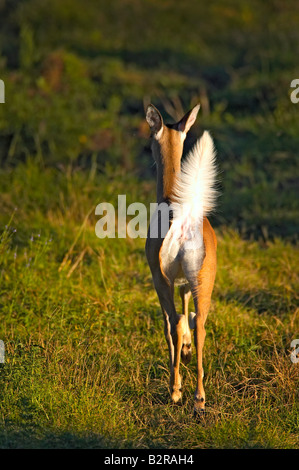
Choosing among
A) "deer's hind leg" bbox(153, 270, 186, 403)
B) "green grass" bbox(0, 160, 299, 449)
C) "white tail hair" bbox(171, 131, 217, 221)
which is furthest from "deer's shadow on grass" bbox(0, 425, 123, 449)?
"white tail hair" bbox(171, 131, 217, 221)

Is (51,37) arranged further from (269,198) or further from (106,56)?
(269,198)

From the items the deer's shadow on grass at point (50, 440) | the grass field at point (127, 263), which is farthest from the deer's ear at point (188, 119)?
the deer's shadow on grass at point (50, 440)

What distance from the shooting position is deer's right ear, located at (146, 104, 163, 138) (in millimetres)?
3752

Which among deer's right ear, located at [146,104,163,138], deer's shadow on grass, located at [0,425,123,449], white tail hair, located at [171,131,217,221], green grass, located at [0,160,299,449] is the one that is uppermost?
deer's right ear, located at [146,104,163,138]

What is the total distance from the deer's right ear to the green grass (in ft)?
4.37

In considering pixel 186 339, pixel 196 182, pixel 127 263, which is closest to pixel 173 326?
pixel 186 339

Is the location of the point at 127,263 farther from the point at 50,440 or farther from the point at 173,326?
the point at 50,440

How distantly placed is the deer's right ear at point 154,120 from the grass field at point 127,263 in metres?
0.37

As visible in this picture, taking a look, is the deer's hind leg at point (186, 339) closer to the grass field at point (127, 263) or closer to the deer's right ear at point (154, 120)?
the grass field at point (127, 263)

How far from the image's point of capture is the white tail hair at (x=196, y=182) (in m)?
3.59

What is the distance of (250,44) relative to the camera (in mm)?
14211

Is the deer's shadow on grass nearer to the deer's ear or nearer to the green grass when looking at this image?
the green grass

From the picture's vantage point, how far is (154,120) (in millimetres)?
3803

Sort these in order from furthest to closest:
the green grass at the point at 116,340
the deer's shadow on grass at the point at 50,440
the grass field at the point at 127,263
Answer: the grass field at the point at 127,263 < the green grass at the point at 116,340 < the deer's shadow on grass at the point at 50,440
